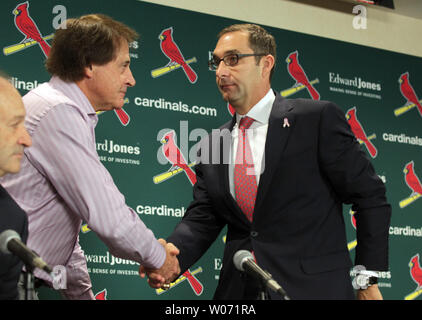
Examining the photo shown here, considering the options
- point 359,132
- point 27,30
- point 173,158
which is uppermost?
point 27,30

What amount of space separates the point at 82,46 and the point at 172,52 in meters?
1.96

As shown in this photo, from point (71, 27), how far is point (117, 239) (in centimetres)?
115

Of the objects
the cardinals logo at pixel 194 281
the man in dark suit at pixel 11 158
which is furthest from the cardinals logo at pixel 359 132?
the man in dark suit at pixel 11 158

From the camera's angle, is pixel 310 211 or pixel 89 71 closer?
pixel 310 211

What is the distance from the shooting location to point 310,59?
5.75m

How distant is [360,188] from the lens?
10.0 ft

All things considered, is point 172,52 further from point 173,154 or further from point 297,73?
point 297,73

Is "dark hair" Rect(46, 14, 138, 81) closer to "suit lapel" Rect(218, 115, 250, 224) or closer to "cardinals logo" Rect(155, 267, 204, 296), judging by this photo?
"suit lapel" Rect(218, 115, 250, 224)

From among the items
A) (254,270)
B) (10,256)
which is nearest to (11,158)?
(10,256)

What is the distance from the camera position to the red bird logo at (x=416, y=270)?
18.7 ft

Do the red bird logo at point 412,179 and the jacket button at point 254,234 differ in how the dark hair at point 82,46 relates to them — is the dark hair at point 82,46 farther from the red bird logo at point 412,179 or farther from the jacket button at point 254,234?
the red bird logo at point 412,179

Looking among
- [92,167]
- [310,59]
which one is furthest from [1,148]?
[310,59]

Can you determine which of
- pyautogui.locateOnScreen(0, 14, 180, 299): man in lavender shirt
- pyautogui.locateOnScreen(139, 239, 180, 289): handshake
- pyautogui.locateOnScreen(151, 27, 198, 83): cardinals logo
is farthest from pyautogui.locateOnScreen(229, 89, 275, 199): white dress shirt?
pyautogui.locateOnScreen(151, 27, 198, 83): cardinals logo
